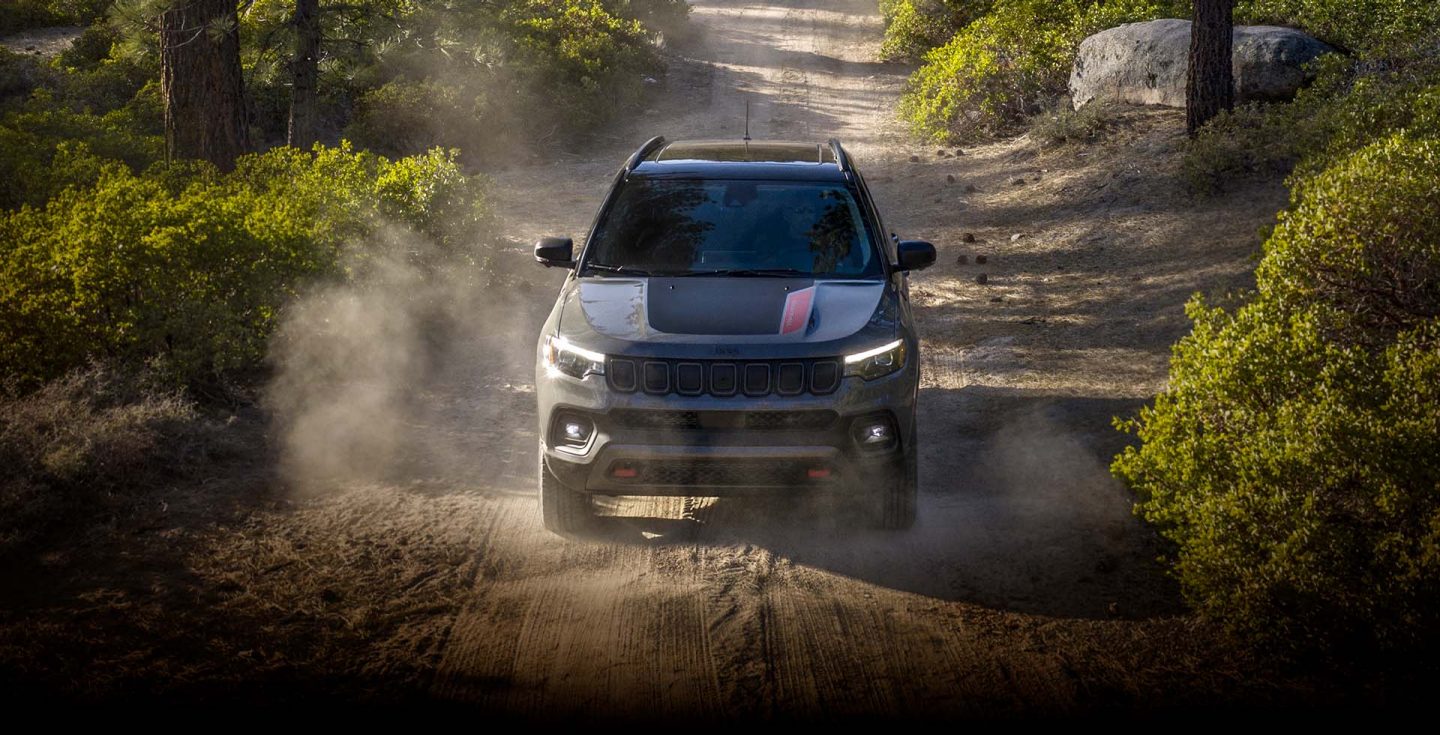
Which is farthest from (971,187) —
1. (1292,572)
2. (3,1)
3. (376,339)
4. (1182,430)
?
(3,1)

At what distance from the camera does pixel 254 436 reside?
7863 millimetres

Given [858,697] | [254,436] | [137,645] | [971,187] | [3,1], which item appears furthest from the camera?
[3,1]

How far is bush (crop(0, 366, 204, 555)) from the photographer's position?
637 centimetres

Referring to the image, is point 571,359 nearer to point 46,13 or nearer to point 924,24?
point 924,24

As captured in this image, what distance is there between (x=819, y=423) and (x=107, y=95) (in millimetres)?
16020

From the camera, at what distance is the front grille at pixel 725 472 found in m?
5.52

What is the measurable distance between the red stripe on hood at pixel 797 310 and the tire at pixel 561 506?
1405mm

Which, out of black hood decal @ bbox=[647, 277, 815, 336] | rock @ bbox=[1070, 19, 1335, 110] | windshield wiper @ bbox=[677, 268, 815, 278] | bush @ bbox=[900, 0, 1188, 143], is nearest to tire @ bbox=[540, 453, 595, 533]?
black hood decal @ bbox=[647, 277, 815, 336]

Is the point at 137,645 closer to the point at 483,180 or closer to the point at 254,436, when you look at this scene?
the point at 254,436

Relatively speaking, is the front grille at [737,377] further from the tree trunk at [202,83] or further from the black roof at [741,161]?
→ the tree trunk at [202,83]

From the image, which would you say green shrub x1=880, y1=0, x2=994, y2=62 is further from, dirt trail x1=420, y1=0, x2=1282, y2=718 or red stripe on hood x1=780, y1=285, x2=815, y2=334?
red stripe on hood x1=780, y1=285, x2=815, y2=334

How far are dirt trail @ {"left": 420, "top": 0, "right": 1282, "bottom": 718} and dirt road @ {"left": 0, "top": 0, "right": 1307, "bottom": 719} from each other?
0.02 metres

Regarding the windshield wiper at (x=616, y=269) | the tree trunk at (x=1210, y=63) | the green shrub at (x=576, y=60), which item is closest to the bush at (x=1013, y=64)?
the tree trunk at (x=1210, y=63)

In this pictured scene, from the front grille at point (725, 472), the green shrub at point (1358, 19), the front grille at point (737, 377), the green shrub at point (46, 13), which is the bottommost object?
the front grille at point (725, 472)
